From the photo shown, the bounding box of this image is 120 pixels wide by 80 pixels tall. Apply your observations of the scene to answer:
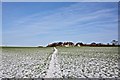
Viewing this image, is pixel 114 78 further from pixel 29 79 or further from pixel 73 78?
pixel 29 79

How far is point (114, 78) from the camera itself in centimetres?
1450

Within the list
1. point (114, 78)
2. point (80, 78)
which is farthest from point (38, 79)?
point (114, 78)

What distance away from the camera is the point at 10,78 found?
47.6 ft

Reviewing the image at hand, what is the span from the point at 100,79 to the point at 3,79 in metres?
5.28

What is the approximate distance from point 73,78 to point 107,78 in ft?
6.19

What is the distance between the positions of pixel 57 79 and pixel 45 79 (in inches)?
26.1

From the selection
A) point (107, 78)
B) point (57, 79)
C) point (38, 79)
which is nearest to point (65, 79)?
point (57, 79)

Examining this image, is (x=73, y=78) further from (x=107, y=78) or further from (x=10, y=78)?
(x=10, y=78)

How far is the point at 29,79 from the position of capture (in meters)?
14.2

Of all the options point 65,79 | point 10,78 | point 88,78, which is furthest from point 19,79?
point 88,78

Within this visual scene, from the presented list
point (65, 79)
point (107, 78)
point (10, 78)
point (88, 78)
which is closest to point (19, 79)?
point (10, 78)

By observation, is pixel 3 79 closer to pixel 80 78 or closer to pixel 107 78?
pixel 80 78

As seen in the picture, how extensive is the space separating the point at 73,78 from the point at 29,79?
247 cm

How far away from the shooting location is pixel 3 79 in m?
14.2
